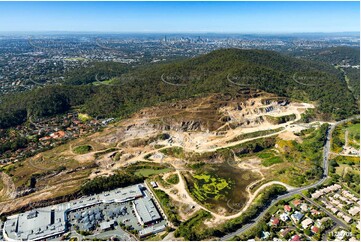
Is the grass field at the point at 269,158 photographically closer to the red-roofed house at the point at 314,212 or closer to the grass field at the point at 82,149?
the red-roofed house at the point at 314,212

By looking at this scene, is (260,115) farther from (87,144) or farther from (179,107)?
(87,144)

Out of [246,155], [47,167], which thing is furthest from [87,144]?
[246,155]

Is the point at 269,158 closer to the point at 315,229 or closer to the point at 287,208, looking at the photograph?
the point at 287,208

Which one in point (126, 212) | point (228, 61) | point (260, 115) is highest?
point (228, 61)

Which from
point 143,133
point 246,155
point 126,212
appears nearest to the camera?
point 126,212

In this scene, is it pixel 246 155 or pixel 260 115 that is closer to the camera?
pixel 246 155

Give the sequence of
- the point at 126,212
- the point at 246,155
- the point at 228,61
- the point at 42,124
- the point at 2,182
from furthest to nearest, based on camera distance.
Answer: the point at 228,61 → the point at 42,124 → the point at 246,155 → the point at 2,182 → the point at 126,212

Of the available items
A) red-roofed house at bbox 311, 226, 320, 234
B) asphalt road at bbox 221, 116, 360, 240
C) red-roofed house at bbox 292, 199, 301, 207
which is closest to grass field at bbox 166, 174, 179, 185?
asphalt road at bbox 221, 116, 360, 240

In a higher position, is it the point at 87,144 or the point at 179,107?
the point at 179,107
